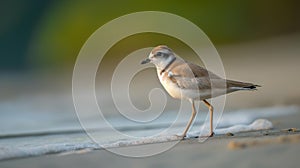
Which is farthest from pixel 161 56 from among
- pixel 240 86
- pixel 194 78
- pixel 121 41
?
pixel 121 41

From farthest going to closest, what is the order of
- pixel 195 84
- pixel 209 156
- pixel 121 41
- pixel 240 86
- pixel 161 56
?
pixel 121 41 < pixel 161 56 < pixel 195 84 < pixel 240 86 < pixel 209 156

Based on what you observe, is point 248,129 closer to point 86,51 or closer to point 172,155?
point 172,155

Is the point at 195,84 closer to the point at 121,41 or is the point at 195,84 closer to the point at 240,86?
the point at 240,86

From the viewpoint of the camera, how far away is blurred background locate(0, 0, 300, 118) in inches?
663

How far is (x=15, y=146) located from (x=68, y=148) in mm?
618

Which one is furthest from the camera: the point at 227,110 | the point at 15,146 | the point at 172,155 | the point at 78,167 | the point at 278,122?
the point at 227,110

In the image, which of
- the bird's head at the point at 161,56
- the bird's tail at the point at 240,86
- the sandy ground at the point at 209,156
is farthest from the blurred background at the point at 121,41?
the sandy ground at the point at 209,156

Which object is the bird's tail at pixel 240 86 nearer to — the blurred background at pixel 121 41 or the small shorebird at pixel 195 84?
the small shorebird at pixel 195 84

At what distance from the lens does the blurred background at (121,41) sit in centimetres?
1683

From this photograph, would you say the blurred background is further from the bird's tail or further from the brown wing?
the bird's tail

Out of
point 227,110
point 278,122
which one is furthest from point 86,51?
point 278,122

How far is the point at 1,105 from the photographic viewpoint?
12492 millimetres

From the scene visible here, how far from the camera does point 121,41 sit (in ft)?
61.9

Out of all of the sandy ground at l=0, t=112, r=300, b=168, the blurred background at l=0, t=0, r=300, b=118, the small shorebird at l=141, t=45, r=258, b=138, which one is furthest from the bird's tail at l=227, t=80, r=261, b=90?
the blurred background at l=0, t=0, r=300, b=118
